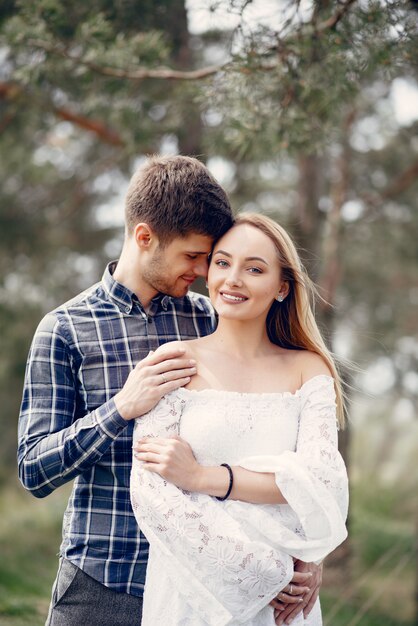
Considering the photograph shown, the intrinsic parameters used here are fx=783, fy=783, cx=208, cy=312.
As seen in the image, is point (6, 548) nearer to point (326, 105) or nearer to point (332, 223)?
point (332, 223)

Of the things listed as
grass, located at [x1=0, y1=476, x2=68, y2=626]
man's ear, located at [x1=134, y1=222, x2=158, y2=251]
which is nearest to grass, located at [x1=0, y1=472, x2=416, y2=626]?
grass, located at [x1=0, y1=476, x2=68, y2=626]

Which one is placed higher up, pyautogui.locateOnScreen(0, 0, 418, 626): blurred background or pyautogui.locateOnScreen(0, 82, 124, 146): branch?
pyautogui.locateOnScreen(0, 82, 124, 146): branch

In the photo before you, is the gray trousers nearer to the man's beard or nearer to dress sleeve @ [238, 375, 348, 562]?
dress sleeve @ [238, 375, 348, 562]

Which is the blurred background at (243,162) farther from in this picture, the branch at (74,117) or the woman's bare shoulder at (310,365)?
the woman's bare shoulder at (310,365)

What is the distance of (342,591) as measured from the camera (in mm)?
6441

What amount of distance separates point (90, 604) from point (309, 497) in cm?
75

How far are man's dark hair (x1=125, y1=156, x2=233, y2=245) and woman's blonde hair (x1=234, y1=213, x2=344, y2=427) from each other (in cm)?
8

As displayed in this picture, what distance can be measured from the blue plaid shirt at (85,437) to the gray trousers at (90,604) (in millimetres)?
27

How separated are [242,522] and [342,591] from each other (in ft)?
15.6

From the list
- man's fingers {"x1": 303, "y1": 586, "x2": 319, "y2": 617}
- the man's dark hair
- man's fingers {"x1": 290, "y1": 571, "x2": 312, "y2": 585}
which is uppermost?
the man's dark hair

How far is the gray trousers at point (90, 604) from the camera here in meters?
2.29

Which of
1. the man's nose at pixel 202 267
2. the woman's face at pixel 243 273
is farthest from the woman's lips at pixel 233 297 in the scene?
the man's nose at pixel 202 267

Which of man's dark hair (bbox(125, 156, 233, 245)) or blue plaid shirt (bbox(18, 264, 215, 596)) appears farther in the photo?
man's dark hair (bbox(125, 156, 233, 245))

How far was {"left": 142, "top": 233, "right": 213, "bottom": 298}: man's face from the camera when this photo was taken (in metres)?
2.43
